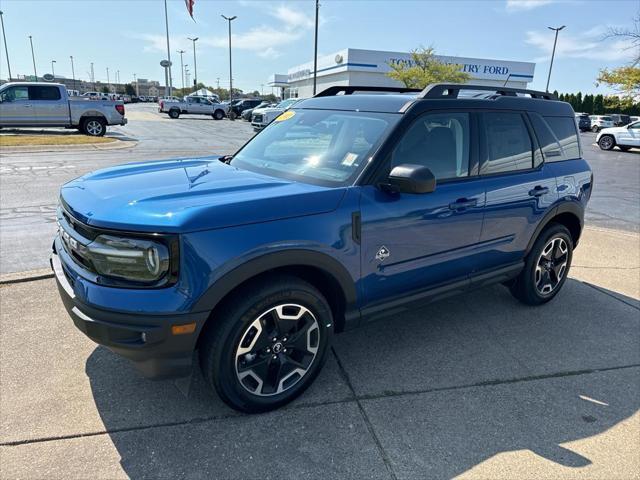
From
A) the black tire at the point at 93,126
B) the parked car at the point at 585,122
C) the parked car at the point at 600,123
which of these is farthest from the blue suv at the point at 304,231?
the parked car at the point at 600,123

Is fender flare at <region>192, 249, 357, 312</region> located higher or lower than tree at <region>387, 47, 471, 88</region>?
lower

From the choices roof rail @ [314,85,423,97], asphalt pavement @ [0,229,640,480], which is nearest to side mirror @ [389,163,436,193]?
asphalt pavement @ [0,229,640,480]

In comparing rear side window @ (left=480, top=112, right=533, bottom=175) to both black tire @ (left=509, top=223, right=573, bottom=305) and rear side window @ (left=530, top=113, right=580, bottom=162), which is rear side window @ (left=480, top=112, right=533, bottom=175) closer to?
rear side window @ (left=530, top=113, right=580, bottom=162)

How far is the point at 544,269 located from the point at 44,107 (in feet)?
64.6

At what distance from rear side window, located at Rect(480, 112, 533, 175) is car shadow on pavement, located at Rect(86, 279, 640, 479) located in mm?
1375

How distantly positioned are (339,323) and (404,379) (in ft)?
2.07

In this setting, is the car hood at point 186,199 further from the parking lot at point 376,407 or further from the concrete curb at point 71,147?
the concrete curb at point 71,147

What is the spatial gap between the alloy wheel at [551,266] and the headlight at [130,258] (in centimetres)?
344

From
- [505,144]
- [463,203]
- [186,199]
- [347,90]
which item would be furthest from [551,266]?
[186,199]

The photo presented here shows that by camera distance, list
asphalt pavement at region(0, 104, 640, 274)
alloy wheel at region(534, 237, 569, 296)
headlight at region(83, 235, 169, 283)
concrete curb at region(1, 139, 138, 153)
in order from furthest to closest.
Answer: concrete curb at region(1, 139, 138, 153), asphalt pavement at region(0, 104, 640, 274), alloy wheel at region(534, 237, 569, 296), headlight at region(83, 235, 169, 283)

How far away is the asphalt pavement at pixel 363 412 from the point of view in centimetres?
241

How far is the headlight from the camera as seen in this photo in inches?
88.6

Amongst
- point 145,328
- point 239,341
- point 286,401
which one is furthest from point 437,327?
point 145,328

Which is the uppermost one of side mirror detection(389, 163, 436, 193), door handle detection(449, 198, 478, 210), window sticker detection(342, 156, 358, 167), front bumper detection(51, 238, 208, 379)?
window sticker detection(342, 156, 358, 167)
